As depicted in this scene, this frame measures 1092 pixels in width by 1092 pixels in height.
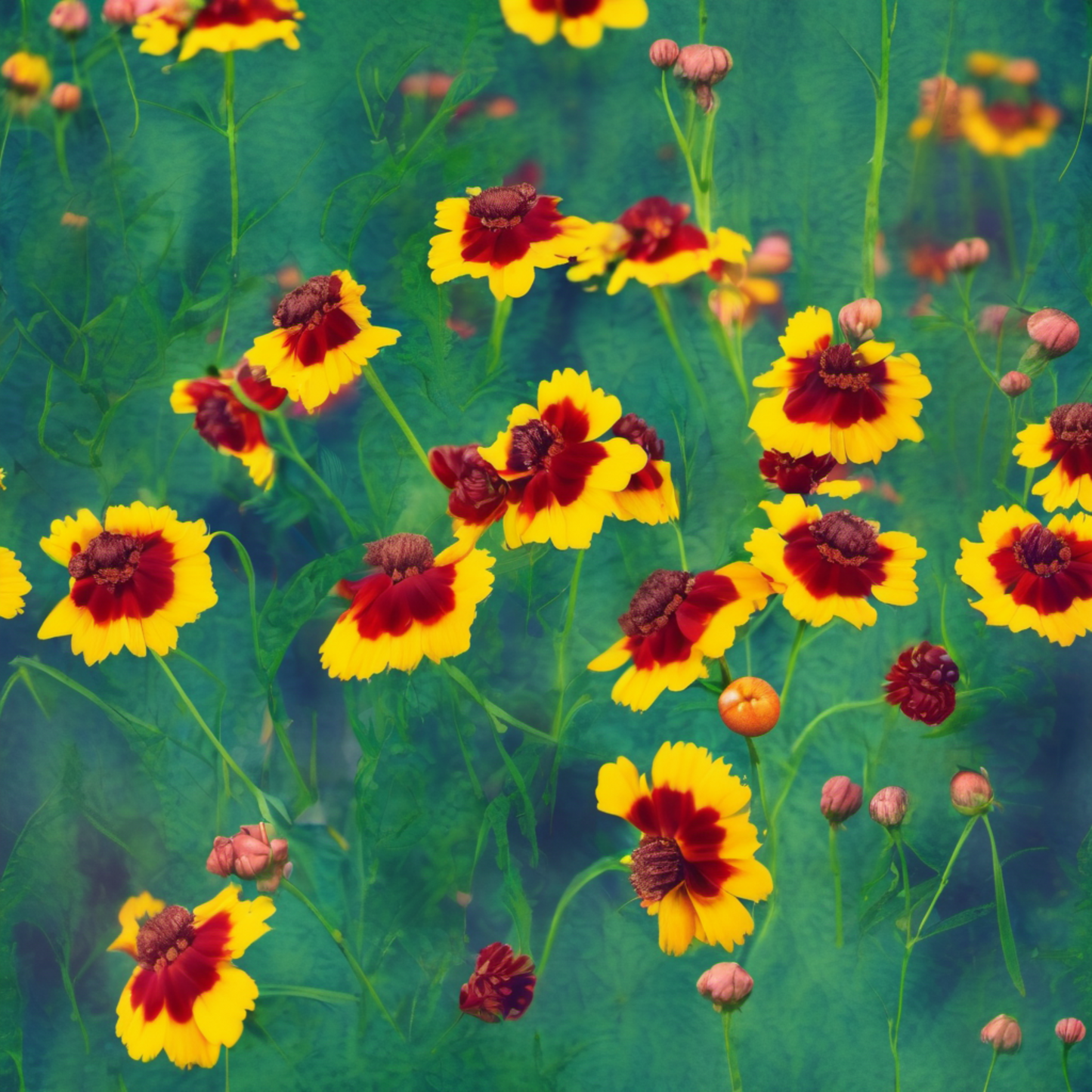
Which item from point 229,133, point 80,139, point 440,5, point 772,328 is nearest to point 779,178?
point 772,328

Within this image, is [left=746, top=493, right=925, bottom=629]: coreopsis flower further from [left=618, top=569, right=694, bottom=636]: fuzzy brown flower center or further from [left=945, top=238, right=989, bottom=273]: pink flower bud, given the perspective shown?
[left=945, top=238, right=989, bottom=273]: pink flower bud

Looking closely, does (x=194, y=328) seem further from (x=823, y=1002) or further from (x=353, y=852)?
(x=823, y=1002)

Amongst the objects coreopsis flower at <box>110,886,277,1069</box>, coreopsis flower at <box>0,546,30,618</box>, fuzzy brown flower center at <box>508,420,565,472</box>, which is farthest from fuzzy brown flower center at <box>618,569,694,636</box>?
coreopsis flower at <box>0,546,30,618</box>

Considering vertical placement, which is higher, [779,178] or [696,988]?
[779,178]

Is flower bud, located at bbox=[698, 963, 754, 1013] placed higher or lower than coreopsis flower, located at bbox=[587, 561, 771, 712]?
lower

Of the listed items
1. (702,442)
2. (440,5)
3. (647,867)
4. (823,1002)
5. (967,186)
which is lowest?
(823,1002)

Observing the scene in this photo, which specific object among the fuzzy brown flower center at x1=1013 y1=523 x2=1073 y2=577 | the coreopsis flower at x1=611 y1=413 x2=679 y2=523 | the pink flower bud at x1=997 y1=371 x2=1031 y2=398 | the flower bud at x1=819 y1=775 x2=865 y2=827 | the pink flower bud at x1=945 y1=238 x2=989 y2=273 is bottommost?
the flower bud at x1=819 y1=775 x2=865 y2=827
